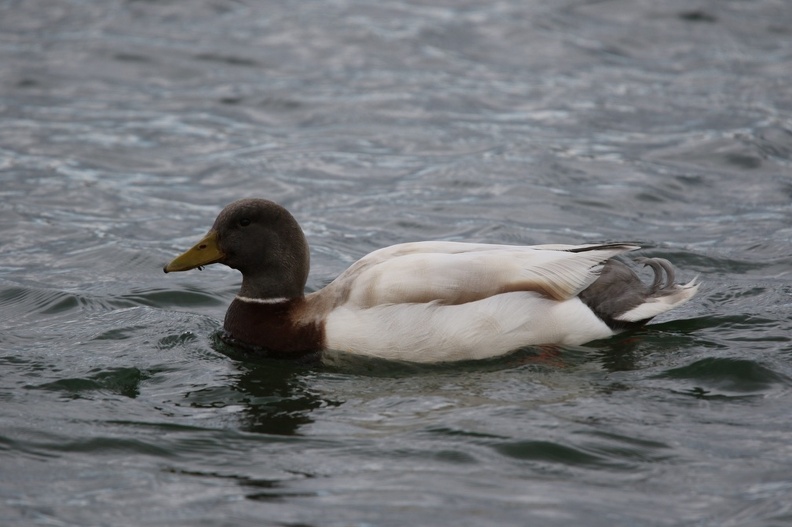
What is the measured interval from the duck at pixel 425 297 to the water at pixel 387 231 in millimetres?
175

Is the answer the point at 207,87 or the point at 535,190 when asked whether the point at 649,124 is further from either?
the point at 207,87

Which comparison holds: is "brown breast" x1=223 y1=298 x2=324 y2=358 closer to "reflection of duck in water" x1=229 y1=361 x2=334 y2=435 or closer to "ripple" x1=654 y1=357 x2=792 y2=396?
"reflection of duck in water" x1=229 y1=361 x2=334 y2=435

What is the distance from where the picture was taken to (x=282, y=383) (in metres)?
7.00

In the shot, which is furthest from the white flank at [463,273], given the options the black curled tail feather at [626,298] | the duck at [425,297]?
the black curled tail feather at [626,298]

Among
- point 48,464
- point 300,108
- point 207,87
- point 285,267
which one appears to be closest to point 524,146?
point 300,108

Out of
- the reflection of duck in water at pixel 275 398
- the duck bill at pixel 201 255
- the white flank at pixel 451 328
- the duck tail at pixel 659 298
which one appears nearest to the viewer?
the reflection of duck in water at pixel 275 398

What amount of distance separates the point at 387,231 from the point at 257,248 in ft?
10.6

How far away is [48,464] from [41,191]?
6.19m

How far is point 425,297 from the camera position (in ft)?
23.1

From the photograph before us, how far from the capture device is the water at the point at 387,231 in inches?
222

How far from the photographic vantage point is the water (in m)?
5.65

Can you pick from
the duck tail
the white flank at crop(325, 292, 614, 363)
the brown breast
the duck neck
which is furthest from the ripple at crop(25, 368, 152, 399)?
the duck tail

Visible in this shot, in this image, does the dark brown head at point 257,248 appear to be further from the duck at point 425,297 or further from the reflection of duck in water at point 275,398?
the reflection of duck in water at point 275,398

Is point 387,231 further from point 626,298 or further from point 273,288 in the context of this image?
point 626,298
